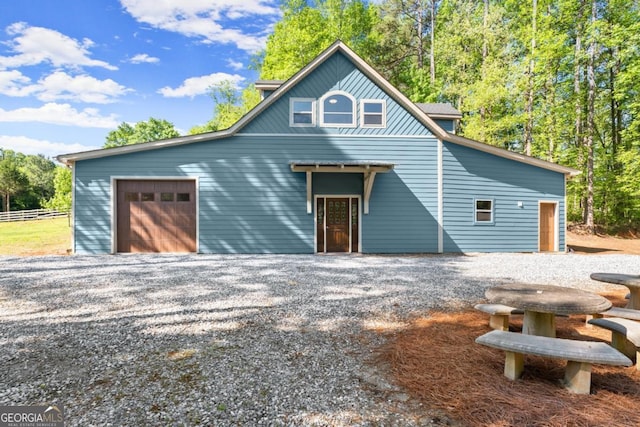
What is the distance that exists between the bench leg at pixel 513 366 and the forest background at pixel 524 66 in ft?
57.5

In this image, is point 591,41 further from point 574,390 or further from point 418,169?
point 574,390

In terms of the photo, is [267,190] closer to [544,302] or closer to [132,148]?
[132,148]

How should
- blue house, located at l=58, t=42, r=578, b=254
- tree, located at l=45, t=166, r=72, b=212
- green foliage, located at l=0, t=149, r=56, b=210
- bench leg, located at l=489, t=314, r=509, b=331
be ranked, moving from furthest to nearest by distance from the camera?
1. green foliage, located at l=0, t=149, r=56, b=210
2. tree, located at l=45, t=166, r=72, b=212
3. blue house, located at l=58, t=42, r=578, b=254
4. bench leg, located at l=489, t=314, r=509, b=331

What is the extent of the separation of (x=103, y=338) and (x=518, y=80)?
2070cm

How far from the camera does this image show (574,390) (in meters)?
2.25

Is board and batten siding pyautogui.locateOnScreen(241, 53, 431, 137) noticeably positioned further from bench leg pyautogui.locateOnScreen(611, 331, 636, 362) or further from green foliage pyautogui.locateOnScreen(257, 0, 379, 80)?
green foliage pyautogui.locateOnScreen(257, 0, 379, 80)

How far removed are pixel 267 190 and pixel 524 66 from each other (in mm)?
16268

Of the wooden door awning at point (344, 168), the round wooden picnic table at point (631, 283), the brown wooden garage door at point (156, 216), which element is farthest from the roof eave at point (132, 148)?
the round wooden picnic table at point (631, 283)

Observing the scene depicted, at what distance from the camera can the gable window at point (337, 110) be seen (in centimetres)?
1033

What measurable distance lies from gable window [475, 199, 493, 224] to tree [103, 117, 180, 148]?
1933 inches

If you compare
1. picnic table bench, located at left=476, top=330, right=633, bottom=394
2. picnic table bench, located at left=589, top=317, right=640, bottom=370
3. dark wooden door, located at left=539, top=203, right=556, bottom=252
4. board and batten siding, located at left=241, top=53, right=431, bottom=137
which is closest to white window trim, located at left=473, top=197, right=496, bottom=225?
dark wooden door, located at left=539, top=203, right=556, bottom=252

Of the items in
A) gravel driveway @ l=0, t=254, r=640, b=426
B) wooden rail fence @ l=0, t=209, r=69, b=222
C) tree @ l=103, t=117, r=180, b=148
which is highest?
tree @ l=103, t=117, r=180, b=148

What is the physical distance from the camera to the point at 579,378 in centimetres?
223

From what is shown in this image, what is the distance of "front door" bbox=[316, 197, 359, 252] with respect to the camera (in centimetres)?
1041
